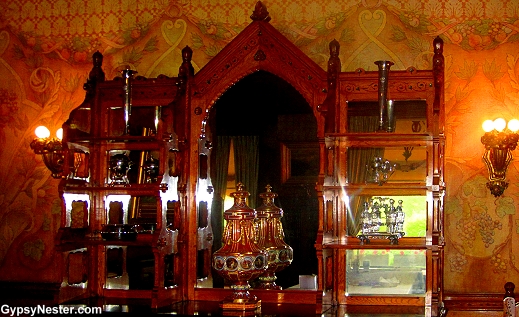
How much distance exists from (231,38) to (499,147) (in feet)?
7.27

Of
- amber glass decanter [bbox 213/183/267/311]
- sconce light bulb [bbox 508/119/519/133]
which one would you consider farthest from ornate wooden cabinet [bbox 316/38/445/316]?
sconce light bulb [bbox 508/119/519/133]

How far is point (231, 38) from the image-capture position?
22.2 ft

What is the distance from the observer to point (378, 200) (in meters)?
5.94

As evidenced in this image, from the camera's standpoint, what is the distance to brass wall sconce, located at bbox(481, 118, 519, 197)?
6051 millimetres

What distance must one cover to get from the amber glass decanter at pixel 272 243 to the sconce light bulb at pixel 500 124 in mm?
1650

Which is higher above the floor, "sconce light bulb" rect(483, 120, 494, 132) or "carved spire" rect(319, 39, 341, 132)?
"carved spire" rect(319, 39, 341, 132)

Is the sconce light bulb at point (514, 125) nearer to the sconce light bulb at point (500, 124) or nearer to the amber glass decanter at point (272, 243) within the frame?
the sconce light bulb at point (500, 124)

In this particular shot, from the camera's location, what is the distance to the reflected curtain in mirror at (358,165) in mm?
5953

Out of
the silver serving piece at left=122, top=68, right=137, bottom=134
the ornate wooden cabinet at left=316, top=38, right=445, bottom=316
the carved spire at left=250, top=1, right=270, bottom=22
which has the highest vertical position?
the carved spire at left=250, top=1, right=270, bottom=22

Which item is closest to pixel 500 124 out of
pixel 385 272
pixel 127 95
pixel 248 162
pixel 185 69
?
pixel 385 272

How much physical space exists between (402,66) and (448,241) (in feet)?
4.42

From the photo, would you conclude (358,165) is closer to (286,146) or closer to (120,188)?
(286,146)

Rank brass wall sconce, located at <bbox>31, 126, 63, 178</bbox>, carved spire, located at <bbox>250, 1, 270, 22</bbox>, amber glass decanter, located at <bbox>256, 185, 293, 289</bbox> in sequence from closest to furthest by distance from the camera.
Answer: amber glass decanter, located at <bbox>256, 185, 293, 289</bbox> → carved spire, located at <bbox>250, 1, 270, 22</bbox> → brass wall sconce, located at <bbox>31, 126, 63, 178</bbox>

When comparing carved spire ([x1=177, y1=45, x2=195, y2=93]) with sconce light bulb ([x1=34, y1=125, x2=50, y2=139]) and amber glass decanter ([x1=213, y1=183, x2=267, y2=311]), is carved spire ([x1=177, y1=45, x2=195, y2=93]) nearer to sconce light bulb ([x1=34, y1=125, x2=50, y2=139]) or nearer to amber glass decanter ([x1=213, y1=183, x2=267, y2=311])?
amber glass decanter ([x1=213, y1=183, x2=267, y2=311])
